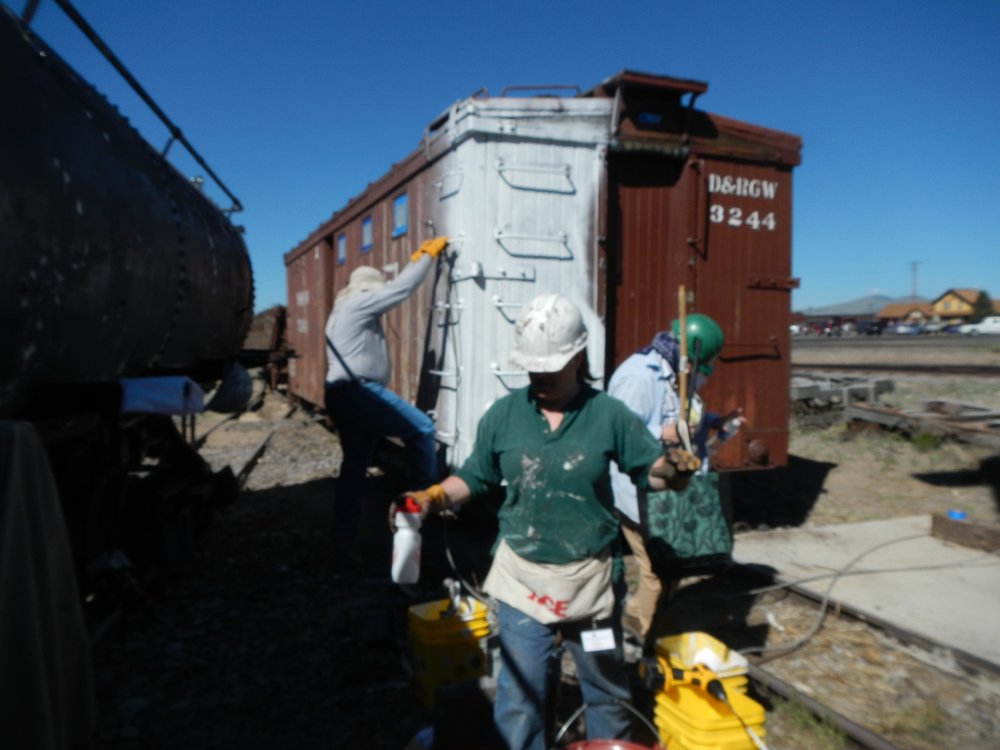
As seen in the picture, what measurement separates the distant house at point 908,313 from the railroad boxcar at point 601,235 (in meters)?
99.1

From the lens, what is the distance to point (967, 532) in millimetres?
6371

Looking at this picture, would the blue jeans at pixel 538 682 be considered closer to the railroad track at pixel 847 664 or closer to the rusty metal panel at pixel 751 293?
the railroad track at pixel 847 664

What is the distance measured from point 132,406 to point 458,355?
277cm

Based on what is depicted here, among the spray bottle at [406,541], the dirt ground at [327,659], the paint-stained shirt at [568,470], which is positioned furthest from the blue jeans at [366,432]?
the spray bottle at [406,541]

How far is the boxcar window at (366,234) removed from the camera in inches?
344

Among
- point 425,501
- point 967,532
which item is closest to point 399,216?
point 425,501

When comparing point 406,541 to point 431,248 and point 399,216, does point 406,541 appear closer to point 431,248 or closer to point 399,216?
point 431,248

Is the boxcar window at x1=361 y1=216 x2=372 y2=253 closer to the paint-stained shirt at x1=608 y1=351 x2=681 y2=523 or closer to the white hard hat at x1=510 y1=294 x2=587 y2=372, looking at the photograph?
the paint-stained shirt at x1=608 y1=351 x2=681 y2=523

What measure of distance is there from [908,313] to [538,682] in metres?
112

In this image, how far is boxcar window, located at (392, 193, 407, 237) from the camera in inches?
288

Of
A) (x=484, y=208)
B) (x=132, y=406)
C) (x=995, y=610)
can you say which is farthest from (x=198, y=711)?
(x=995, y=610)

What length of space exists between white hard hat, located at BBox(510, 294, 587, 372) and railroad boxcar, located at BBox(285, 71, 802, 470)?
3088 mm

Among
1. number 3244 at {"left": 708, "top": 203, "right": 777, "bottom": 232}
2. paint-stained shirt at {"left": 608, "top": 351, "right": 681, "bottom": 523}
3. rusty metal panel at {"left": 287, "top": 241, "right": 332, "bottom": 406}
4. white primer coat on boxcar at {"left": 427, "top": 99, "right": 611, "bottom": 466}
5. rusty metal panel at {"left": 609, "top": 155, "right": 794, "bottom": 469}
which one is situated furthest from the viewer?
rusty metal panel at {"left": 287, "top": 241, "right": 332, "bottom": 406}

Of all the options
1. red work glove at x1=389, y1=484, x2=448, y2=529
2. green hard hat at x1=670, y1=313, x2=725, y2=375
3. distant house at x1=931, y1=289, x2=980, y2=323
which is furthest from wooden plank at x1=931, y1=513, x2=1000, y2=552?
distant house at x1=931, y1=289, x2=980, y2=323
